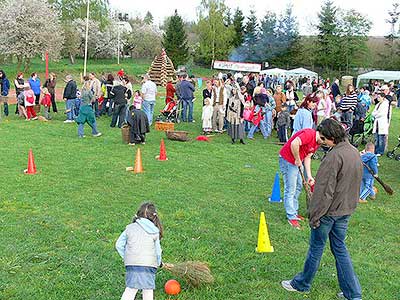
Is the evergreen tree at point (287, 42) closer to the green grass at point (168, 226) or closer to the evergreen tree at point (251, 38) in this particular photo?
the evergreen tree at point (251, 38)

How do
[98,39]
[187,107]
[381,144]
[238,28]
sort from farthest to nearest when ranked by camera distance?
[238,28], [98,39], [187,107], [381,144]

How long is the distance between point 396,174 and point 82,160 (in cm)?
759

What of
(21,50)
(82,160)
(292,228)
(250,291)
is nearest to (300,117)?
(292,228)

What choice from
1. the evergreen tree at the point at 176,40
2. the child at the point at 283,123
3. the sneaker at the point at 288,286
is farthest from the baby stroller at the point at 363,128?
the evergreen tree at the point at 176,40

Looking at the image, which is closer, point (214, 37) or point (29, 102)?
point (29, 102)

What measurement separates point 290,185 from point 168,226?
1930mm

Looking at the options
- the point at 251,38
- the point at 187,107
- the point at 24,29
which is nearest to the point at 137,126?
the point at 187,107

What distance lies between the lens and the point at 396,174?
11219mm

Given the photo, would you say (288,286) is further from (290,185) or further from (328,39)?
(328,39)

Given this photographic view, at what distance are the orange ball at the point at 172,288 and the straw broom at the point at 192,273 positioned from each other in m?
0.10

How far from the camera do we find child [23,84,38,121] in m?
16.9

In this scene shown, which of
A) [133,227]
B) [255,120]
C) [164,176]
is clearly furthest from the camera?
[255,120]

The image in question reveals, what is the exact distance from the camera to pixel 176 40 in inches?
2071

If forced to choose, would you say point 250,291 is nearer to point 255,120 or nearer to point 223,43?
point 255,120
